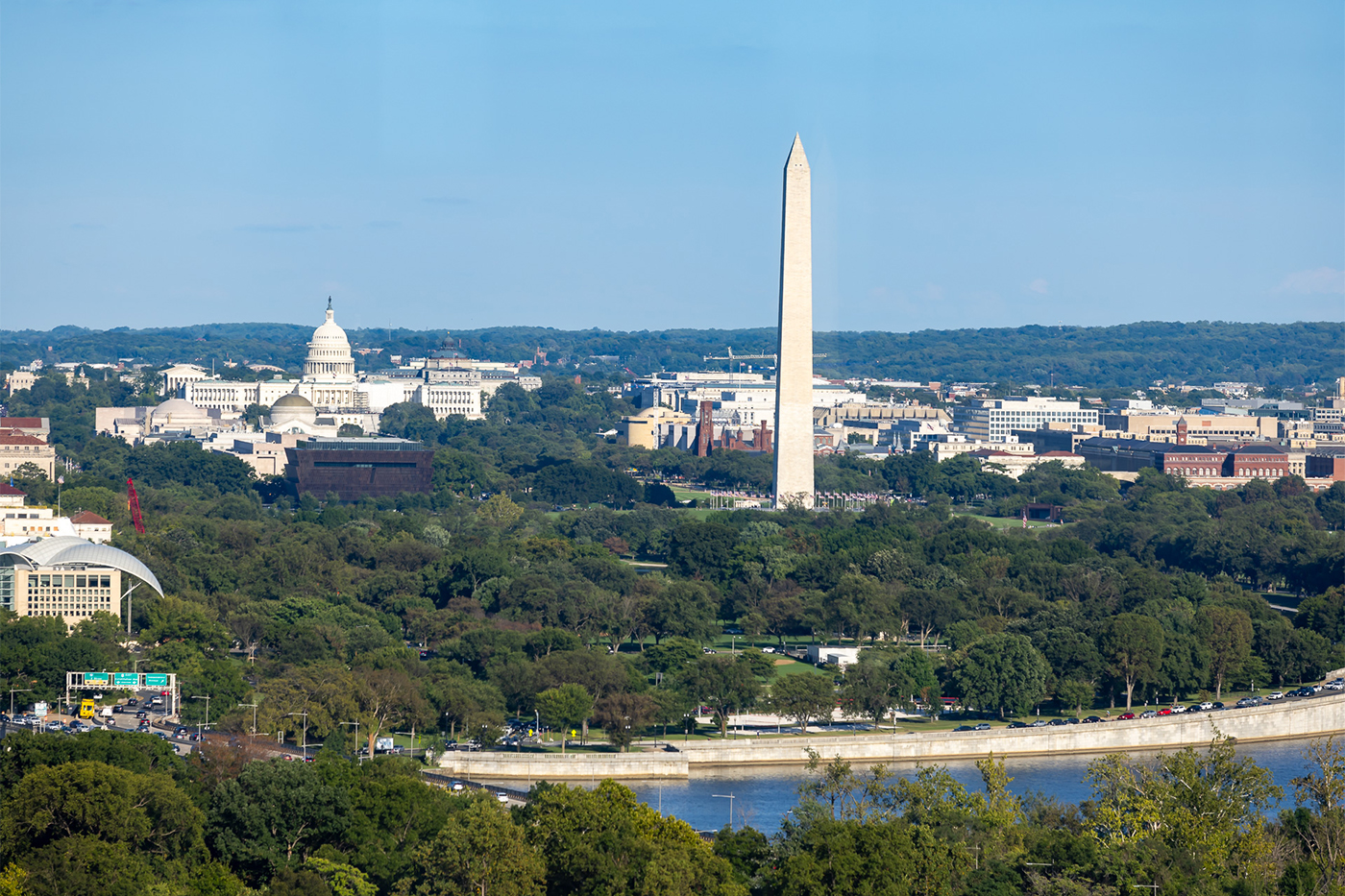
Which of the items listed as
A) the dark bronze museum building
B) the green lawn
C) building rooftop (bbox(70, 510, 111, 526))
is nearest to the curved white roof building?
building rooftop (bbox(70, 510, 111, 526))

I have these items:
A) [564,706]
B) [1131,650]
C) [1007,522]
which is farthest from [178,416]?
[564,706]

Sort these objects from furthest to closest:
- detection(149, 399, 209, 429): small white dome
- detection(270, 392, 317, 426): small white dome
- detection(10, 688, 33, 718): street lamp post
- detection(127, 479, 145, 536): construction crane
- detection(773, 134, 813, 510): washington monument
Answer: detection(149, 399, 209, 429): small white dome → detection(270, 392, 317, 426): small white dome → detection(773, 134, 813, 510): washington monument → detection(127, 479, 145, 536): construction crane → detection(10, 688, 33, 718): street lamp post

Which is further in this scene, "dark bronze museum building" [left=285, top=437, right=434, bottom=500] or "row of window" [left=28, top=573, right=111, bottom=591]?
"dark bronze museum building" [left=285, top=437, right=434, bottom=500]

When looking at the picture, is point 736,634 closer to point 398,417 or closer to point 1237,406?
point 398,417

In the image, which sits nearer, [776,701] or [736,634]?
[776,701]

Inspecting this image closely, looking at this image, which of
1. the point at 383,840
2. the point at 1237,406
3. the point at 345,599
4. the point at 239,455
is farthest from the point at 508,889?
the point at 1237,406

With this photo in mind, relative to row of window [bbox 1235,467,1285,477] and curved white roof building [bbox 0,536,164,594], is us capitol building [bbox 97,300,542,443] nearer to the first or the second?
row of window [bbox 1235,467,1285,477]

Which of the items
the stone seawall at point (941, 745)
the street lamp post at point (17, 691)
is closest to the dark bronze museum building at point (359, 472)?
the street lamp post at point (17, 691)
